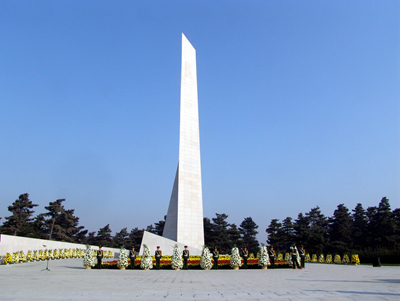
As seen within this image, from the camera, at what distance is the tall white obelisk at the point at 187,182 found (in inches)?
856

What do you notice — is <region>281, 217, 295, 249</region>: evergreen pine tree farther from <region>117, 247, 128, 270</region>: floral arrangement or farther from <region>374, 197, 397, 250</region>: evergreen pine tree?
<region>117, 247, 128, 270</region>: floral arrangement

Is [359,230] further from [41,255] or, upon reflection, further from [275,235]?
[41,255]

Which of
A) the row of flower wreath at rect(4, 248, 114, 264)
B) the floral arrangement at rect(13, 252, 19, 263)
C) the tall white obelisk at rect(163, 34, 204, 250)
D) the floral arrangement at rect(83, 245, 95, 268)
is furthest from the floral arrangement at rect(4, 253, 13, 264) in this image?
the tall white obelisk at rect(163, 34, 204, 250)

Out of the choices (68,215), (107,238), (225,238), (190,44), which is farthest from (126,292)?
(107,238)

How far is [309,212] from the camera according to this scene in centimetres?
5606

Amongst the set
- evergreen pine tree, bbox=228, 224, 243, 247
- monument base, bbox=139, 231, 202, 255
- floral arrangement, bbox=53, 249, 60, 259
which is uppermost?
evergreen pine tree, bbox=228, 224, 243, 247

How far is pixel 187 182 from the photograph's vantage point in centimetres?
2280

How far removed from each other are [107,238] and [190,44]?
41.3m

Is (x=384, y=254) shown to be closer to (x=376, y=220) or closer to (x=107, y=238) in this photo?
(x=376, y=220)

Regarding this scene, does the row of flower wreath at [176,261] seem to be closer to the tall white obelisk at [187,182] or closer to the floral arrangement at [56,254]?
the tall white obelisk at [187,182]

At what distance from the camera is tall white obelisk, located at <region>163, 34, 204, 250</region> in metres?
21.7

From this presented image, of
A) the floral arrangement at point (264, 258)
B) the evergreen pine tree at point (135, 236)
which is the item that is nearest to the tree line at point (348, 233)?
the evergreen pine tree at point (135, 236)

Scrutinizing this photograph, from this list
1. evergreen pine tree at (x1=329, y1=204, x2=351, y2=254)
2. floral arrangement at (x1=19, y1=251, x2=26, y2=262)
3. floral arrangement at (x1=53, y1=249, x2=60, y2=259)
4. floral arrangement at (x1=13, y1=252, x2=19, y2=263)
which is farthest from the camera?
evergreen pine tree at (x1=329, y1=204, x2=351, y2=254)

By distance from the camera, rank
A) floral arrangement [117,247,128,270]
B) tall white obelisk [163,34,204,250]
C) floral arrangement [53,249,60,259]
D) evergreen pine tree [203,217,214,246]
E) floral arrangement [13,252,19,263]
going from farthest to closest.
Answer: evergreen pine tree [203,217,214,246], floral arrangement [53,249,60,259], tall white obelisk [163,34,204,250], floral arrangement [13,252,19,263], floral arrangement [117,247,128,270]
